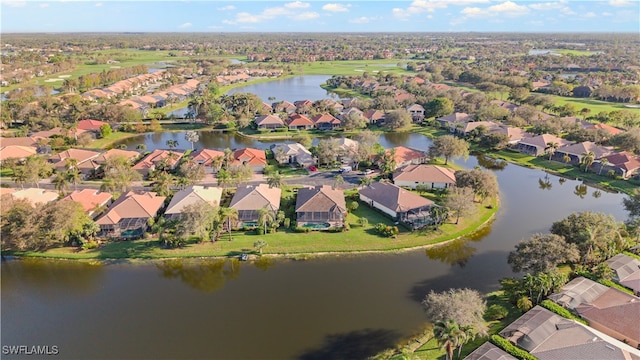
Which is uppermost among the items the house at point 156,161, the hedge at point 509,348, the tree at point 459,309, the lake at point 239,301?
the house at point 156,161

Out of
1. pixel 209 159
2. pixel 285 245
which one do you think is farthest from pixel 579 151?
pixel 209 159

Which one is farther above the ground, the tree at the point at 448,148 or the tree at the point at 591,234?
the tree at the point at 448,148

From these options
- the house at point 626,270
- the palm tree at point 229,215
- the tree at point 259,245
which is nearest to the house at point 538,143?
the house at point 626,270

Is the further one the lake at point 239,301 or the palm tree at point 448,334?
the lake at point 239,301

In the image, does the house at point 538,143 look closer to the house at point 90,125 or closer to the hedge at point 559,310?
the hedge at point 559,310

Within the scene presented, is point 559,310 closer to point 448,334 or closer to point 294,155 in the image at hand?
point 448,334

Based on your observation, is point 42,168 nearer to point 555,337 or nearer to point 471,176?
point 471,176
